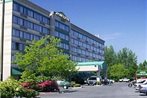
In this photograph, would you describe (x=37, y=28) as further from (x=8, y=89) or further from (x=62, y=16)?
(x=8, y=89)

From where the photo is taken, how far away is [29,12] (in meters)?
72.5

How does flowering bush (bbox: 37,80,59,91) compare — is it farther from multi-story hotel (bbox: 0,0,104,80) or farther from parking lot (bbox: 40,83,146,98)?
multi-story hotel (bbox: 0,0,104,80)

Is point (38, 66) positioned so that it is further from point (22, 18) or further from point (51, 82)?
point (22, 18)

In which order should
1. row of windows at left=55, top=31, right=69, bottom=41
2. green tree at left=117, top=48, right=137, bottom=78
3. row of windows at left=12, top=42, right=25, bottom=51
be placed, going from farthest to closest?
green tree at left=117, top=48, right=137, bottom=78
row of windows at left=55, top=31, right=69, bottom=41
row of windows at left=12, top=42, right=25, bottom=51

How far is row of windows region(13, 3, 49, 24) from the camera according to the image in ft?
222

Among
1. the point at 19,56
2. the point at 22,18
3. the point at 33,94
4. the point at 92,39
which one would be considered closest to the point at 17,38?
the point at 22,18

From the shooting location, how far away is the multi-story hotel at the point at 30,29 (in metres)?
65.4

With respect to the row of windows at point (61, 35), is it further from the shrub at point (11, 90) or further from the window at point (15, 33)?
the shrub at point (11, 90)

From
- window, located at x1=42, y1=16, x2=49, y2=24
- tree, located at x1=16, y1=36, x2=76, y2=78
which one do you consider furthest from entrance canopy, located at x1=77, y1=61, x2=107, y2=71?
tree, located at x1=16, y1=36, x2=76, y2=78

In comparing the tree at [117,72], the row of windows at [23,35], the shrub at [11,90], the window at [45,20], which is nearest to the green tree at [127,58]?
the tree at [117,72]

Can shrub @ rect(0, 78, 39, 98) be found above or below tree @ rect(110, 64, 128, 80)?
below

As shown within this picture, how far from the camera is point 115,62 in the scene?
14725 centimetres

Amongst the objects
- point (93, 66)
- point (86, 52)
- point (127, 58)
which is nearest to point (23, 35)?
point (93, 66)

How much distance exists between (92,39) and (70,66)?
241 ft
